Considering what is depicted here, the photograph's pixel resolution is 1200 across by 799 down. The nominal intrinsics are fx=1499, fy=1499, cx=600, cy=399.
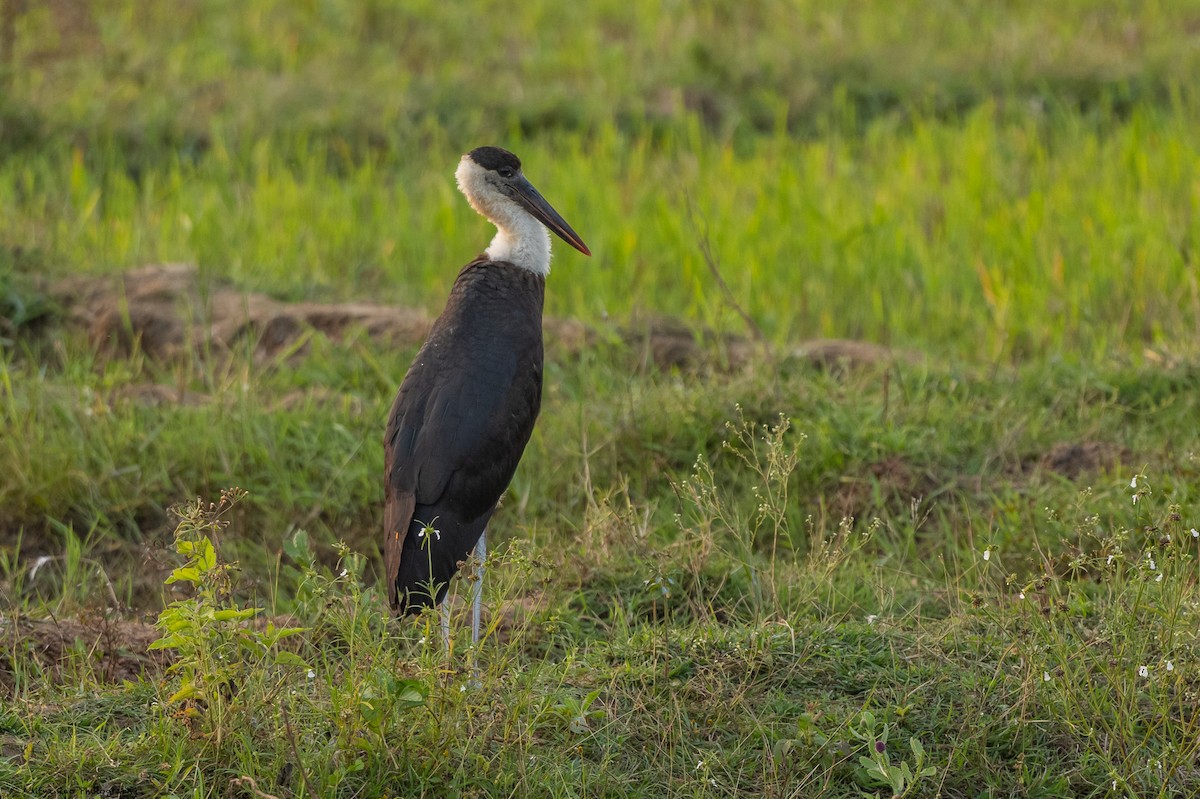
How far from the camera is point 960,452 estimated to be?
4738 millimetres

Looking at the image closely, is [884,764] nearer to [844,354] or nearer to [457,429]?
[457,429]

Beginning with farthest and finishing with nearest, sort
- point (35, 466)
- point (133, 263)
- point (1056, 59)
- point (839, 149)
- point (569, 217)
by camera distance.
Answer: point (1056, 59), point (839, 149), point (569, 217), point (133, 263), point (35, 466)

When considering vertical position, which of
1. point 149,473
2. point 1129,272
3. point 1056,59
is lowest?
point 149,473

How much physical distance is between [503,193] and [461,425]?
0.94 meters

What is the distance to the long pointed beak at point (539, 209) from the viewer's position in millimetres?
4410

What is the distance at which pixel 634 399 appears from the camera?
4.87m

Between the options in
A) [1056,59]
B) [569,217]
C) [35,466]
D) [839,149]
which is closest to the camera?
[35,466]

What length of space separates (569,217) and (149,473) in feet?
8.47

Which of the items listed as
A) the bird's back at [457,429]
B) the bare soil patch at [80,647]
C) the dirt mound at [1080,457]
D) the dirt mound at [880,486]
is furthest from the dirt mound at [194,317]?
the dirt mound at [1080,457]

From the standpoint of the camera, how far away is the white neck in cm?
428

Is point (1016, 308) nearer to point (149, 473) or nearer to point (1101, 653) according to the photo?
point (1101, 653)

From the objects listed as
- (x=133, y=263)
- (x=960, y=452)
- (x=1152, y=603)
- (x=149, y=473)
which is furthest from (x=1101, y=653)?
(x=133, y=263)

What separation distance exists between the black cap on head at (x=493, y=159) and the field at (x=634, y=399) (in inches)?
27.7

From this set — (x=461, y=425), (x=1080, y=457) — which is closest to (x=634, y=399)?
(x=461, y=425)
